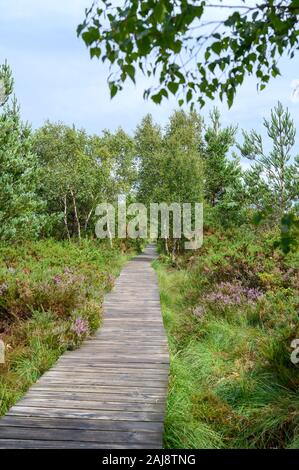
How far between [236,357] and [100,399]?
10.4 ft

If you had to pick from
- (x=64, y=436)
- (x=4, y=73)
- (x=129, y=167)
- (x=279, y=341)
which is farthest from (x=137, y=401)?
(x=129, y=167)

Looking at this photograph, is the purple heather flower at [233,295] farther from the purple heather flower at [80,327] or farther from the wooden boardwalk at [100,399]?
the purple heather flower at [80,327]

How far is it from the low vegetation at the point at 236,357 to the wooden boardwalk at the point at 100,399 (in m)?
0.37

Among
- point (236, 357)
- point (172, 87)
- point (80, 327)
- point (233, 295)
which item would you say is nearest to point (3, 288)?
point (80, 327)

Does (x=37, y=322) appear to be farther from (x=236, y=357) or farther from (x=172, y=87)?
(x=172, y=87)

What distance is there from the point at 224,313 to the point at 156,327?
197cm

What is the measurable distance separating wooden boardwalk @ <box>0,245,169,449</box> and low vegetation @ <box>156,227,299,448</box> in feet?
A: 1.21

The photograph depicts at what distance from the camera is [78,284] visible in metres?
9.17

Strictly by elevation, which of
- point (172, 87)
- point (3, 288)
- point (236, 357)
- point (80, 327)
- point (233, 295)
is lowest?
point (236, 357)

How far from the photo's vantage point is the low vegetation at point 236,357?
4629mm

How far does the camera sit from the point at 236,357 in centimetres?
710

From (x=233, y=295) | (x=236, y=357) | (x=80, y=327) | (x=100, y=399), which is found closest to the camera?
(x=100, y=399)

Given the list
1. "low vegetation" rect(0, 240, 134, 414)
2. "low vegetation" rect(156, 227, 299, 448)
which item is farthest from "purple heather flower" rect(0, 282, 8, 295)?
"low vegetation" rect(156, 227, 299, 448)

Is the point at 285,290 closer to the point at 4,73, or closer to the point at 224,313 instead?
the point at 224,313
